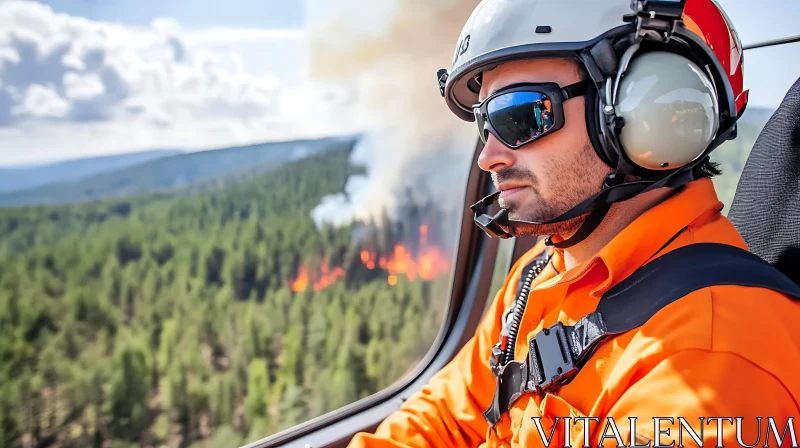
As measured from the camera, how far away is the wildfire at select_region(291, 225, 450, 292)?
73.2 inches

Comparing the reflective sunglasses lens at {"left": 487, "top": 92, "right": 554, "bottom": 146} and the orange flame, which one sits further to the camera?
the orange flame

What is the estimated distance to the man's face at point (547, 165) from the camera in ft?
3.28

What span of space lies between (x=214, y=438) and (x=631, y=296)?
4.31 ft

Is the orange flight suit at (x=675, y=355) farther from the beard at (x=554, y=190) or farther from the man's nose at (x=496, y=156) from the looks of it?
the man's nose at (x=496, y=156)

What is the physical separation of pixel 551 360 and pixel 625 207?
35 cm

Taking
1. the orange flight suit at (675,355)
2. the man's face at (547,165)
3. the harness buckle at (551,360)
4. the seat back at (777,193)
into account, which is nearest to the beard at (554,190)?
the man's face at (547,165)

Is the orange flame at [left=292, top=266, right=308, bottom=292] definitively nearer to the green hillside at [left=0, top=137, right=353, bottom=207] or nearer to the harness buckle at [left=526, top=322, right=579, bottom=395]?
the green hillside at [left=0, top=137, right=353, bottom=207]

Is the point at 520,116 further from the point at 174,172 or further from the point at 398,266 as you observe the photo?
the point at 398,266

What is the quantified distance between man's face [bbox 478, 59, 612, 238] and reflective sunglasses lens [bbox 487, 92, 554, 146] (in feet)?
0.08

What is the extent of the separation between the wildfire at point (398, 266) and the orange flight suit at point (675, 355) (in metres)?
→ 0.92

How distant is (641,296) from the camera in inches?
34.5

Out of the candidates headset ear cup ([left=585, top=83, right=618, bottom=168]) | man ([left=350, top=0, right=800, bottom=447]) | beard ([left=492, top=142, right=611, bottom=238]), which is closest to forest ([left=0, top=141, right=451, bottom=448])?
man ([left=350, top=0, right=800, bottom=447])

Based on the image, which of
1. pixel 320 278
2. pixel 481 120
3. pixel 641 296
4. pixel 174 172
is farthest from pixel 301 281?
pixel 641 296

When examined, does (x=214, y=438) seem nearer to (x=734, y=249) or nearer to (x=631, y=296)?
(x=631, y=296)
